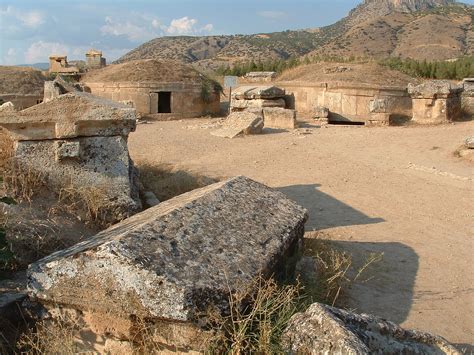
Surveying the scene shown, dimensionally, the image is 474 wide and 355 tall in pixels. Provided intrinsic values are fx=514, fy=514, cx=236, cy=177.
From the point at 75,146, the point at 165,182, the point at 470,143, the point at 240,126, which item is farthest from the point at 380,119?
the point at 75,146

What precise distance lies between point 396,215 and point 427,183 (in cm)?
196

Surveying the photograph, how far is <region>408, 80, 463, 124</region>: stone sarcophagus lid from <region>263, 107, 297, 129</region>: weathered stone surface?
12.9 feet

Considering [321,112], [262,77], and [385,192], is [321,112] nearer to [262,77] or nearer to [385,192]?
[262,77]

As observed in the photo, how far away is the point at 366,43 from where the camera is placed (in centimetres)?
6016

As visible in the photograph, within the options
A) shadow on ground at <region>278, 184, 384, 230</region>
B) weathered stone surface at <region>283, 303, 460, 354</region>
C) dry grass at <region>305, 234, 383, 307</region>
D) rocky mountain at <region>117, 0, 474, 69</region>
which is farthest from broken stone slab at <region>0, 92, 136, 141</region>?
rocky mountain at <region>117, 0, 474, 69</region>

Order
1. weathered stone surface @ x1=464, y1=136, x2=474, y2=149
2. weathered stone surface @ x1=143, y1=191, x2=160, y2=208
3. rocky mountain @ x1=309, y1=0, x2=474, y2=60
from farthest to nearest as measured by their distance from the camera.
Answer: rocky mountain @ x1=309, y1=0, x2=474, y2=60, weathered stone surface @ x1=464, y1=136, x2=474, y2=149, weathered stone surface @ x1=143, y1=191, x2=160, y2=208

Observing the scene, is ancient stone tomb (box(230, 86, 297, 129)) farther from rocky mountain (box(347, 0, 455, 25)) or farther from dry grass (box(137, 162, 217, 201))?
rocky mountain (box(347, 0, 455, 25))

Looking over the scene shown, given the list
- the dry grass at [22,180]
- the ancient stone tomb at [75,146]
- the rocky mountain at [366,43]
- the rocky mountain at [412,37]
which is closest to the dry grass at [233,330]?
the dry grass at [22,180]

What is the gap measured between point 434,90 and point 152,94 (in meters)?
9.10

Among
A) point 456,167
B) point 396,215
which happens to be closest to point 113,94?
point 456,167

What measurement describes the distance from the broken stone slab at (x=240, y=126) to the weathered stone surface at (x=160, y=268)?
9497 mm

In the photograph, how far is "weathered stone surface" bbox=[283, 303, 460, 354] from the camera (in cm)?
236

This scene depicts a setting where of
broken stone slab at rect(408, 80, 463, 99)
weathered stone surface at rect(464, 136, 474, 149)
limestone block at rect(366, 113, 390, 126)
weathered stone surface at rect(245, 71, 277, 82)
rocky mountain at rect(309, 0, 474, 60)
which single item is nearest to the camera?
weathered stone surface at rect(464, 136, 474, 149)

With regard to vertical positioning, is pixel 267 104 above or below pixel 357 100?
below
